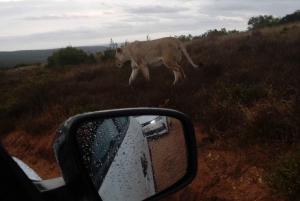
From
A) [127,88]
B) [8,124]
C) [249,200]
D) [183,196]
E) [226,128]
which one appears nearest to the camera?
[249,200]

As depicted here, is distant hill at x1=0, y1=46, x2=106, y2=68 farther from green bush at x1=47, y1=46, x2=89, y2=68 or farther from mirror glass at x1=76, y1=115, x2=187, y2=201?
mirror glass at x1=76, y1=115, x2=187, y2=201

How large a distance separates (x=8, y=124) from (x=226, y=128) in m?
4.89

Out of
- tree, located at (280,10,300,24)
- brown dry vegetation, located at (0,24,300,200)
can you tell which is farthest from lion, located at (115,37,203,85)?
tree, located at (280,10,300,24)

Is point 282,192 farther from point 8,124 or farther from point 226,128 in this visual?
point 8,124

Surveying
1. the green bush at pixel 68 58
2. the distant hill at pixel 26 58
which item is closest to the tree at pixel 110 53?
the green bush at pixel 68 58

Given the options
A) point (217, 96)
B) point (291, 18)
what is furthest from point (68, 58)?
point (291, 18)

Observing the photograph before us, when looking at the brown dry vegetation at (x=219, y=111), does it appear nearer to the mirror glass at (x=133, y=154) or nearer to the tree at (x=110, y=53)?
the mirror glass at (x=133, y=154)

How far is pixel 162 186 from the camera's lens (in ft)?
7.13

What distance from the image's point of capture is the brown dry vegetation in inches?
163

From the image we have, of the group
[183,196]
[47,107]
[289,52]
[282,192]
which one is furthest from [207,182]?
[289,52]

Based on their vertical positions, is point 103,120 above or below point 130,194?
above

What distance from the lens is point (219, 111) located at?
5289mm

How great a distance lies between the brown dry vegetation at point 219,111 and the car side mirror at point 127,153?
1765 mm

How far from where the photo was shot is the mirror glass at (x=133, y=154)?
1723 millimetres
